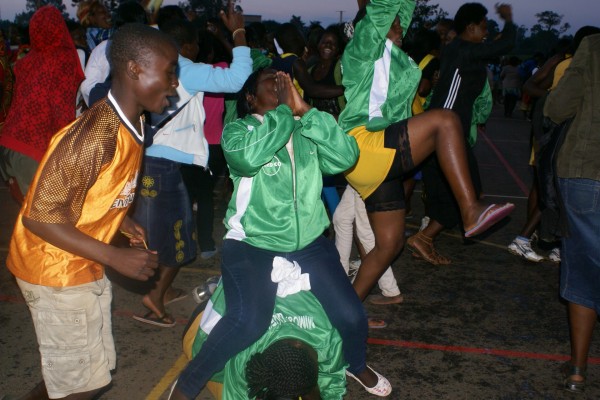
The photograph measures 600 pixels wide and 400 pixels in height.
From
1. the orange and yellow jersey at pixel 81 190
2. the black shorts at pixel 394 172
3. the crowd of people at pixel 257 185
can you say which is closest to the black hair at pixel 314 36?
the crowd of people at pixel 257 185

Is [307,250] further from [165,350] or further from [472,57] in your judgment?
[472,57]

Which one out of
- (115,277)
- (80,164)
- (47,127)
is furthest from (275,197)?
(115,277)

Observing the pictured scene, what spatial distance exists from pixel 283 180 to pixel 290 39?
4.16 m

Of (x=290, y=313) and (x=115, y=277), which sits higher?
(x=290, y=313)

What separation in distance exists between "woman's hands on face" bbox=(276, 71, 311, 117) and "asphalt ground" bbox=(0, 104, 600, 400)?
174 cm

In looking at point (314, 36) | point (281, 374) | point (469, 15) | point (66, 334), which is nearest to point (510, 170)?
point (314, 36)

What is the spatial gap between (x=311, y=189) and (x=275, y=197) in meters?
0.19

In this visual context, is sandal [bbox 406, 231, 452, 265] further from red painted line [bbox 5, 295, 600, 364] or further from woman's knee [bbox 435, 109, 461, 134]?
woman's knee [bbox 435, 109, 461, 134]

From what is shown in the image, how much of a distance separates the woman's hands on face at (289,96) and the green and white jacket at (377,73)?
25.9 inches

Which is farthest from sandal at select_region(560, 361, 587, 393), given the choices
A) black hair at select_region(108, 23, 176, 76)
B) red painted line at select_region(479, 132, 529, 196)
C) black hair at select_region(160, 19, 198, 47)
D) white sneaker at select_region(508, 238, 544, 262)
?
red painted line at select_region(479, 132, 529, 196)

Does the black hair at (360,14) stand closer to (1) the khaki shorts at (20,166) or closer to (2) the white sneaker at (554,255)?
(1) the khaki shorts at (20,166)

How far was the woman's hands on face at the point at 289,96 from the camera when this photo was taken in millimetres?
3320

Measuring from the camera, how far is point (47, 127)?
14.4 ft

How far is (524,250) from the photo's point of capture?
246 inches
